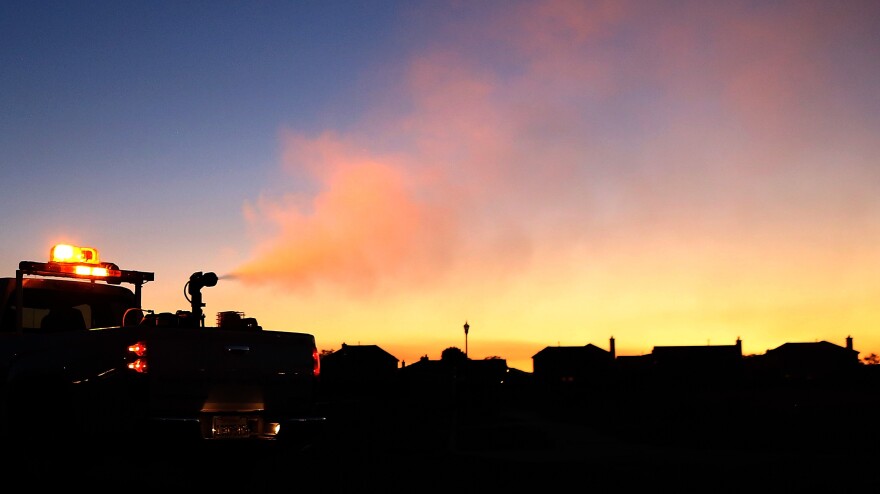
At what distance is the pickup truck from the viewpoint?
7.24m

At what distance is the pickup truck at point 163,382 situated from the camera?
285 inches

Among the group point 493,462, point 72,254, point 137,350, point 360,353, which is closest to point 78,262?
point 72,254

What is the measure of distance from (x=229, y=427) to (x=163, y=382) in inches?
26.7

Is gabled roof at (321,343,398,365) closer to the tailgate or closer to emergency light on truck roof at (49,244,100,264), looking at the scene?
emergency light on truck roof at (49,244,100,264)

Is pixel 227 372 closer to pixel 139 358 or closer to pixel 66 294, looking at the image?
pixel 139 358

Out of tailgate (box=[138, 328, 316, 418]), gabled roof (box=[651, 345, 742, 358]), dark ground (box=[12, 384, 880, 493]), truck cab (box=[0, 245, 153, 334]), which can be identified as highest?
gabled roof (box=[651, 345, 742, 358])

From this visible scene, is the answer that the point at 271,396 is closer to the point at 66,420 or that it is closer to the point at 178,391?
the point at 178,391

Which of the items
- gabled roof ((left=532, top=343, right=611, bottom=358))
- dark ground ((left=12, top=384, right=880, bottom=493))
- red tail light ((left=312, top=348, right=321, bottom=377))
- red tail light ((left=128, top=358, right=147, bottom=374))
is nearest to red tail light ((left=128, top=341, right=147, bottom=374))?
red tail light ((left=128, top=358, right=147, bottom=374))

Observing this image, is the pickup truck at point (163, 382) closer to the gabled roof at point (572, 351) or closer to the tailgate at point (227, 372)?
the tailgate at point (227, 372)

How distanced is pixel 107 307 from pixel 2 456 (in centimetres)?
232

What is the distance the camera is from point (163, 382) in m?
7.29

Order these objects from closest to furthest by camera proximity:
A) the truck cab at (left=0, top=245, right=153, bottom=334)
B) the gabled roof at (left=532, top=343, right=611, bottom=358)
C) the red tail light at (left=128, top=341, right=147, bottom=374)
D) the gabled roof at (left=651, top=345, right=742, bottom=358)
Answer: the red tail light at (left=128, top=341, right=147, bottom=374), the truck cab at (left=0, top=245, right=153, bottom=334), the gabled roof at (left=651, top=345, right=742, bottom=358), the gabled roof at (left=532, top=343, right=611, bottom=358)

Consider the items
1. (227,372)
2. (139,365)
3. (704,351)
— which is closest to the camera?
(139,365)

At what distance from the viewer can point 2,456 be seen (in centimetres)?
853
